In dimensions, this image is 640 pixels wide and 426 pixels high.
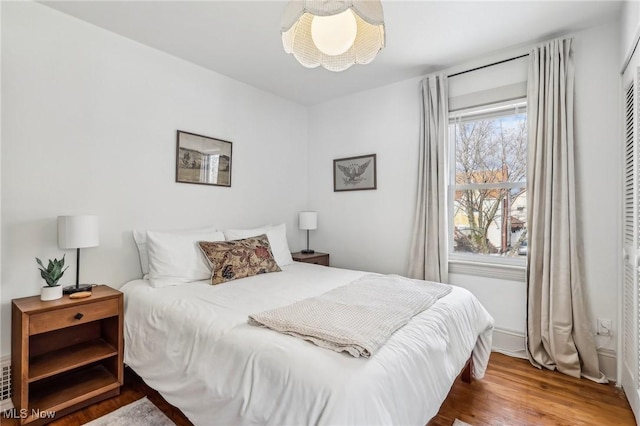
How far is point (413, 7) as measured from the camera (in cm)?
209

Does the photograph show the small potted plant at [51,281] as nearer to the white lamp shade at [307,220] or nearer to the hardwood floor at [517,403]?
the hardwood floor at [517,403]

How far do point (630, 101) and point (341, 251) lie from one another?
2.75 metres

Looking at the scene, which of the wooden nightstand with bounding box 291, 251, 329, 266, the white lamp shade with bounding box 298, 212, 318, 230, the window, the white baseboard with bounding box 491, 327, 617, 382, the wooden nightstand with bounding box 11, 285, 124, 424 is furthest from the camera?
the white lamp shade with bounding box 298, 212, 318, 230

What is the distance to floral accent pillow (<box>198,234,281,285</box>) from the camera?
7.89 feet

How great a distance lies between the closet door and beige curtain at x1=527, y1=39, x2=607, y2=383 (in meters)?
0.25

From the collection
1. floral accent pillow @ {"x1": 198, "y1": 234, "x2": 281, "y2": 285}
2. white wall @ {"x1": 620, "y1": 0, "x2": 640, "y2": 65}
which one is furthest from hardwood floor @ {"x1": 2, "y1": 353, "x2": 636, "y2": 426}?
white wall @ {"x1": 620, "y1": 0, "x2": 640, "y2": 65}

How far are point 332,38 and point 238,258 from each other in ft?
5.74

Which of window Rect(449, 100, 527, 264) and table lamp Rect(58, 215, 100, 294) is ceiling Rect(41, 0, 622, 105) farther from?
table lamp Rect(58, 215, 100, 294)

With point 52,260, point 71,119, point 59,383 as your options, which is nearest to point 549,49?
point 71,119

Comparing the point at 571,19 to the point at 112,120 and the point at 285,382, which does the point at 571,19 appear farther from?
the point at 112,120

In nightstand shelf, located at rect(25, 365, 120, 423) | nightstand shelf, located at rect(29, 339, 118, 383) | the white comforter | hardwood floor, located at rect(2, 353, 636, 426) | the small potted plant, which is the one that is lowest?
hardwood floor, located at rect(2, 353, 636, 426)

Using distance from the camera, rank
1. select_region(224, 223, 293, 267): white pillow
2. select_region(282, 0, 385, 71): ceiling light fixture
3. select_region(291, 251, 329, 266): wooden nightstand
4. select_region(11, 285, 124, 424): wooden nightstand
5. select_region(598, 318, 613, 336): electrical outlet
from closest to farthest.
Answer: select_region(282, 0, 385, 71): ceiling light fixture → select_region(11, 285, 124, 424): wooden nightstand → select_region(598, 318, 613, 336): electrical outlet → select_region(224, 223, 293, 267): white pillow → select_region(291, 251, 329, 266): wooden nightstand

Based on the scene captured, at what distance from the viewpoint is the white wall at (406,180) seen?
2.29 m

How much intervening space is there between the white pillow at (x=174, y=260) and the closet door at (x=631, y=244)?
2.85m
